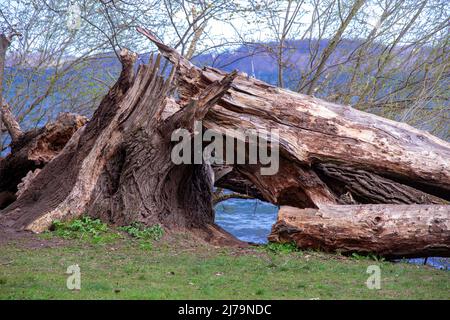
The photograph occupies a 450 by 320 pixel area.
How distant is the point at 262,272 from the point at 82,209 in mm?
3559

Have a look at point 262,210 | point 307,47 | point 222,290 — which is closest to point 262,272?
point 222,290

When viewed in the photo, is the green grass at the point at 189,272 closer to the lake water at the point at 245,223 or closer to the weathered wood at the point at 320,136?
the weathered wood at the point at 320,136

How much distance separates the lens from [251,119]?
9.14 m

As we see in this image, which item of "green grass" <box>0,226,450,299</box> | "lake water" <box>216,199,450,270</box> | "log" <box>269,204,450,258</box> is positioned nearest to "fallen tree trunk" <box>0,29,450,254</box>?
"log" <box>269,204,450,258</box>

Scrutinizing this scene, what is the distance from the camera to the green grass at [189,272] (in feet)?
19.6

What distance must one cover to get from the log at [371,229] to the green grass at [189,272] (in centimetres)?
23

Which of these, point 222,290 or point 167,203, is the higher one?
point 167,203

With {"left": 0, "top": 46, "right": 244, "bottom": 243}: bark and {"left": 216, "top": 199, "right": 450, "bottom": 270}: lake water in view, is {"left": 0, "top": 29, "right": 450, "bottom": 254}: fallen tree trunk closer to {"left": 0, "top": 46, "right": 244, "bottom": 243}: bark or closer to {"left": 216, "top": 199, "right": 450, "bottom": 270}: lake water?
{"left": 0, "top": 46, "right": 244, "bottom": 243}: bark

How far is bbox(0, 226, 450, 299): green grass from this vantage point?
598 cm

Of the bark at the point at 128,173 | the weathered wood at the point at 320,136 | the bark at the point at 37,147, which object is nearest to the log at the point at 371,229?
the weathered wood at the point at 320,136

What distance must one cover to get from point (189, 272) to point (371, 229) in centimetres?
279

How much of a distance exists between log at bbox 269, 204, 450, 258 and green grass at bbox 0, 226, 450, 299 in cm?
23

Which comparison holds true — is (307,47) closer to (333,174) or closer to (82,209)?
(333,174)

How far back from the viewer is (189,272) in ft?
23.3
